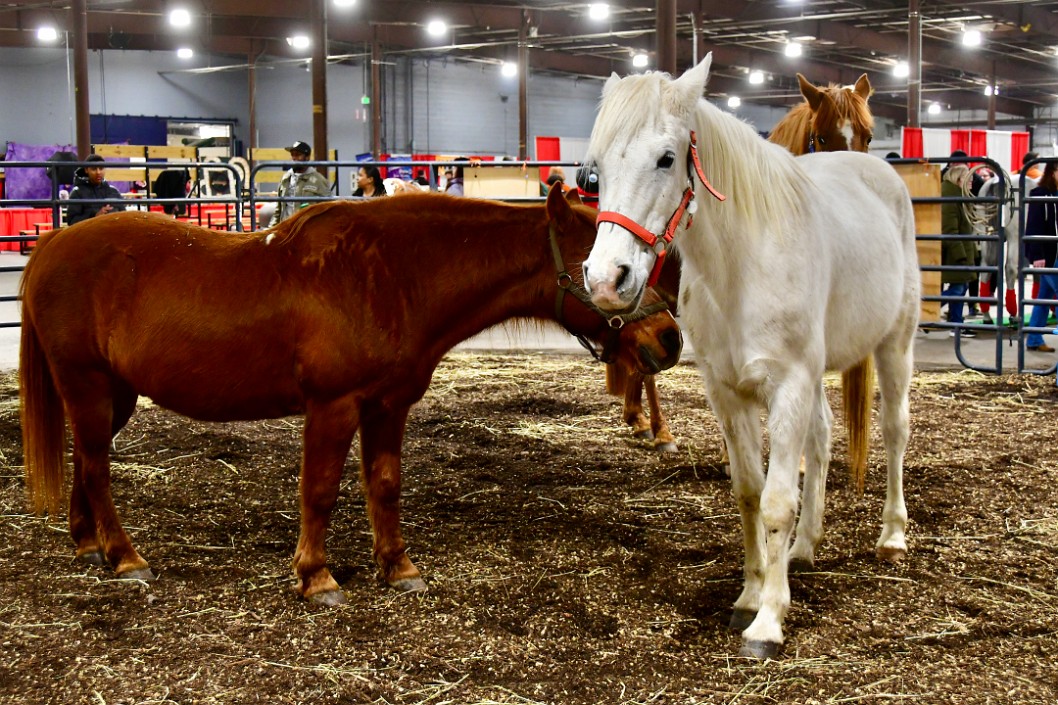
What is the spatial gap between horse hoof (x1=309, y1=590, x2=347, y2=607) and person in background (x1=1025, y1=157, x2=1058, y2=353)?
283 inches

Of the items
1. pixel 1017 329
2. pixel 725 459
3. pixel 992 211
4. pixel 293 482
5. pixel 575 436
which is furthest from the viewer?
pixel 992 211

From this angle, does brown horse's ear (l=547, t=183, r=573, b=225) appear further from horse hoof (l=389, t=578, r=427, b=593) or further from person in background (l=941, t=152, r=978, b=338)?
person in background (l=941, t=152, r=978, b=338)

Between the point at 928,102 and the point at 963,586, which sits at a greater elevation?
the point at 928,102

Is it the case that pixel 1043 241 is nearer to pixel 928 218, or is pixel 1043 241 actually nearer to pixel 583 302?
pixel 928 218

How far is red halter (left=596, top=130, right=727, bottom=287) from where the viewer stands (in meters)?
2.50

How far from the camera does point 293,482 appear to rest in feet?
15.2

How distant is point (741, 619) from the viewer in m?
3.05

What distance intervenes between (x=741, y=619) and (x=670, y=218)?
132 centimetres

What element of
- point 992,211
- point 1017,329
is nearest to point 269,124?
point 992,211

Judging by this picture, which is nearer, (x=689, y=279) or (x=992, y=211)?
(x=689, y=279)

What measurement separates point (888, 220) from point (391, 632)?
7.91 feet

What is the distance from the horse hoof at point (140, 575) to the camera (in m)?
3.38

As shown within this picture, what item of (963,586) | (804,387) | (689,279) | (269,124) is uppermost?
(269,124)

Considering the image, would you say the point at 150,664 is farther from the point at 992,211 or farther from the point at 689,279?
the point at 992,211
